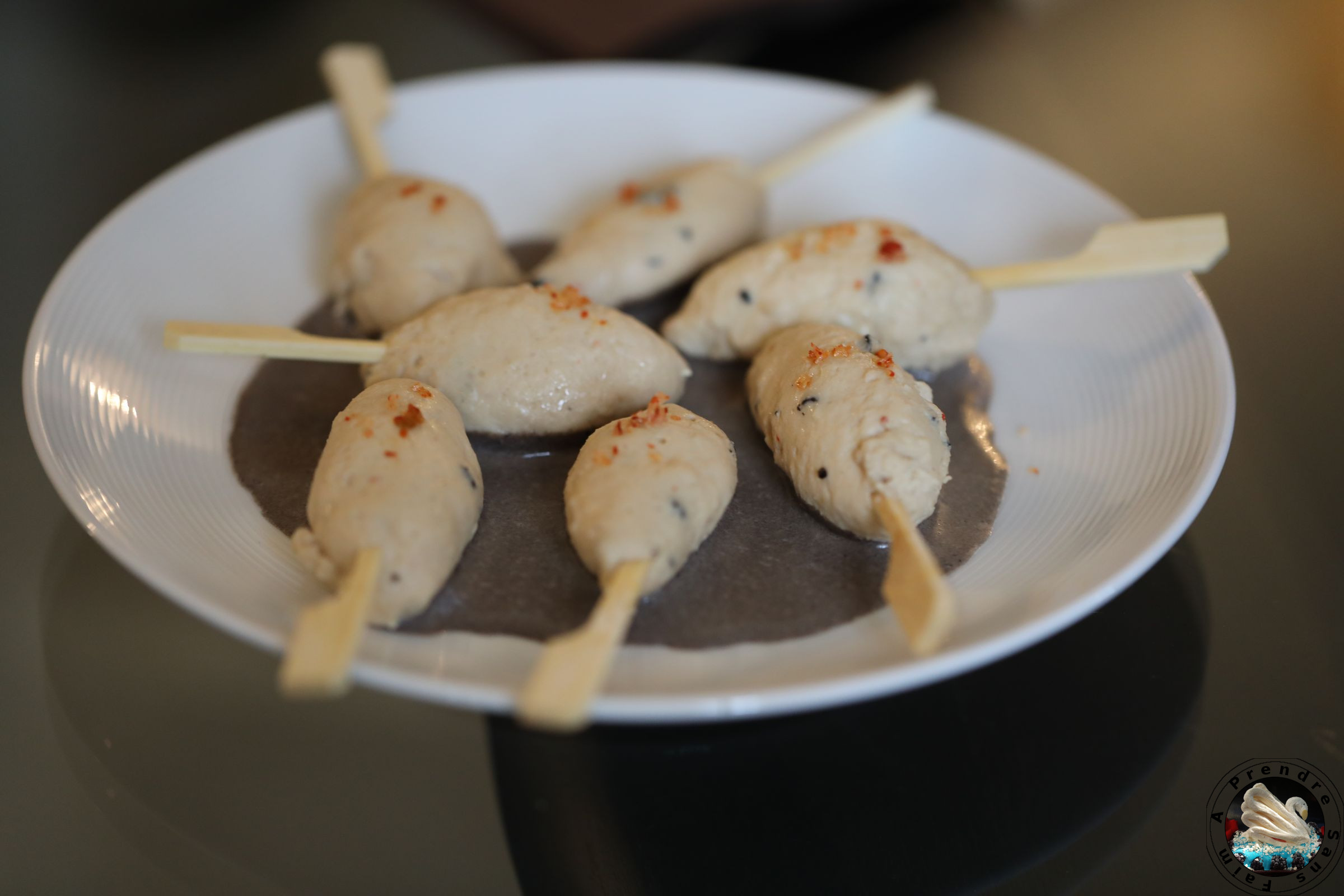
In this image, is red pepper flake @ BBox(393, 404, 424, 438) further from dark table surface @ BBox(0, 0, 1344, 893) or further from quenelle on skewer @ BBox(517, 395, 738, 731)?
dark table surface @ BBox(0, 0, 1344, 893)

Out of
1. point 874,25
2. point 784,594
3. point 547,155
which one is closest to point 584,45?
point 547,155

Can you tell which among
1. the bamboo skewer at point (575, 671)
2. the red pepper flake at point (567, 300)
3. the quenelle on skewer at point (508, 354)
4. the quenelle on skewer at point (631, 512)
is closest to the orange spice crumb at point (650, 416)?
the quenelle on skewer at point (631, 512)

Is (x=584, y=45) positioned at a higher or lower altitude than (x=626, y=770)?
higher

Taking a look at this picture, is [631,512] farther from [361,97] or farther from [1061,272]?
[361,97]

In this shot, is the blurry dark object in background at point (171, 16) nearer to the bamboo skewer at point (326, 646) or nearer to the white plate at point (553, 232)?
the white plate at point (553, 232)

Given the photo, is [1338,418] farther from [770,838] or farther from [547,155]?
[547,155]

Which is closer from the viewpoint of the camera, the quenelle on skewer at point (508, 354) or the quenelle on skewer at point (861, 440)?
the quenelle on skewer at point (861, 440)
